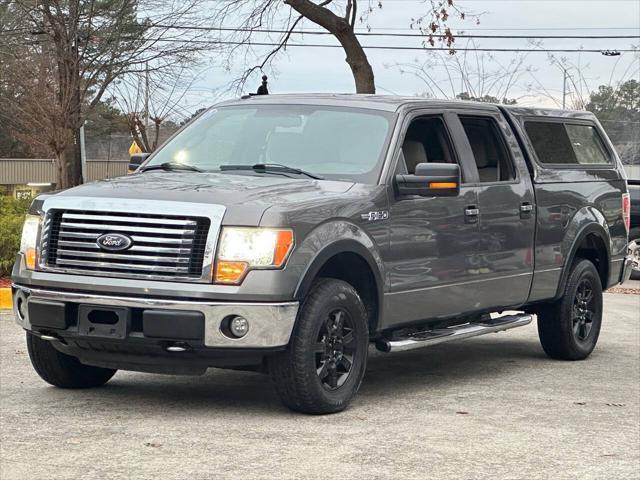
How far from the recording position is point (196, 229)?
707 cm

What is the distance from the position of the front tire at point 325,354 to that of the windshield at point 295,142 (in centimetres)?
92

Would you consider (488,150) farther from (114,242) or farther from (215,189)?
(114,242)

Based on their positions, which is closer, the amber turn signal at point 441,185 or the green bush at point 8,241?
the amber turn signal at point 441,185

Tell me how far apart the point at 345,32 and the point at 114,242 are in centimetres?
1657

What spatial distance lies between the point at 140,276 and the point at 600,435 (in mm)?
2736

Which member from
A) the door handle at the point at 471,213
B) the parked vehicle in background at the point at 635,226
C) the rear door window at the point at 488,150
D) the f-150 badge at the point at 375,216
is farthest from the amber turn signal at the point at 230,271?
the parked vehicle in background at the point at 635,226

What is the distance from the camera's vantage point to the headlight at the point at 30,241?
757 centimetres

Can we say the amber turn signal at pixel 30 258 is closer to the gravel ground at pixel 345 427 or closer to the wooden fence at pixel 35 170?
the gravel ground at pixel 345 427

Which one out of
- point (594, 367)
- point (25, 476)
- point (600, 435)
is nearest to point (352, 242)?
point (600, 435)

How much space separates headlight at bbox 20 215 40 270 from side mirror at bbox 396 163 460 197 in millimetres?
2272

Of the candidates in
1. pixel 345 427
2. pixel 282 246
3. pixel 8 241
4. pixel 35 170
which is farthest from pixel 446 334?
pixel 35 170

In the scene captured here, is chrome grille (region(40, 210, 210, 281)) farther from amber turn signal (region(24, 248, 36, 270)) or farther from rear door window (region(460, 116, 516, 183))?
rear door window (region(460, 116, 516, 183))

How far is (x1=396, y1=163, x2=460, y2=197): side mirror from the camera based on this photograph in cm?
802

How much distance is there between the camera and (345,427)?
716cm
